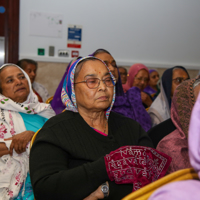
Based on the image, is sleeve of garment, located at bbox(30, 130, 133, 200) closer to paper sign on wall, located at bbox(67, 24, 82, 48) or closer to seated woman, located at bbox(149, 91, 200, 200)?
seated woman, located at bbox(149, 91, 200, 200)

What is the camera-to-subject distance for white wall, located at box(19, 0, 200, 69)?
4648mm

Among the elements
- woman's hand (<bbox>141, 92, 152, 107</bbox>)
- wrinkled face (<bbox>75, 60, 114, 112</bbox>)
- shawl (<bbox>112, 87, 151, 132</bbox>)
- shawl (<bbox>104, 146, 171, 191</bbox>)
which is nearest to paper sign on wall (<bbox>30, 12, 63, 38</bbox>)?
woman's hand (<bbox>141, 92, 152, 107</bbox>)

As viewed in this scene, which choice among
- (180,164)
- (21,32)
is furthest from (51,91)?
(180,164)

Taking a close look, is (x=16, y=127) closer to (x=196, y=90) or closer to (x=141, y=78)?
(x=196, y=90)

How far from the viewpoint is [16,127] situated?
6.88 ft

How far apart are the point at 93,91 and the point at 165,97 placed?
150 centimetres

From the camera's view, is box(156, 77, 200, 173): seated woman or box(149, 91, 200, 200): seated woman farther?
box(156, 77, 200, 173): seated woman

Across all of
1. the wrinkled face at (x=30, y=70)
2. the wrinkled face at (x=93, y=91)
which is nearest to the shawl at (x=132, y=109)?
the wrinkled face at (x=93, y=91)

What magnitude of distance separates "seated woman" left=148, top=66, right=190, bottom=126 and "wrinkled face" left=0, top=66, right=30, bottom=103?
4.55ft

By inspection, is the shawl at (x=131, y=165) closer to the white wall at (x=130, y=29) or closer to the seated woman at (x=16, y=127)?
the seated woman at (x=16, y=127)

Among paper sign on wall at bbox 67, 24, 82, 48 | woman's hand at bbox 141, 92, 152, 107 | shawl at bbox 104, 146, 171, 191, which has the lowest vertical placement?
woman's hand at bbox 141, 92, 152, 107

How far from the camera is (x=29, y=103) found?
2.36m

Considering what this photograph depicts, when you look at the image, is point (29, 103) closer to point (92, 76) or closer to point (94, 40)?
point (92, 76)

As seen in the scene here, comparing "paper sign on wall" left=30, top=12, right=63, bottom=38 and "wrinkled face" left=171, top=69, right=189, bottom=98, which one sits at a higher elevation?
"paper sign on wall" left=30, top=12, right=63, bottom=38
